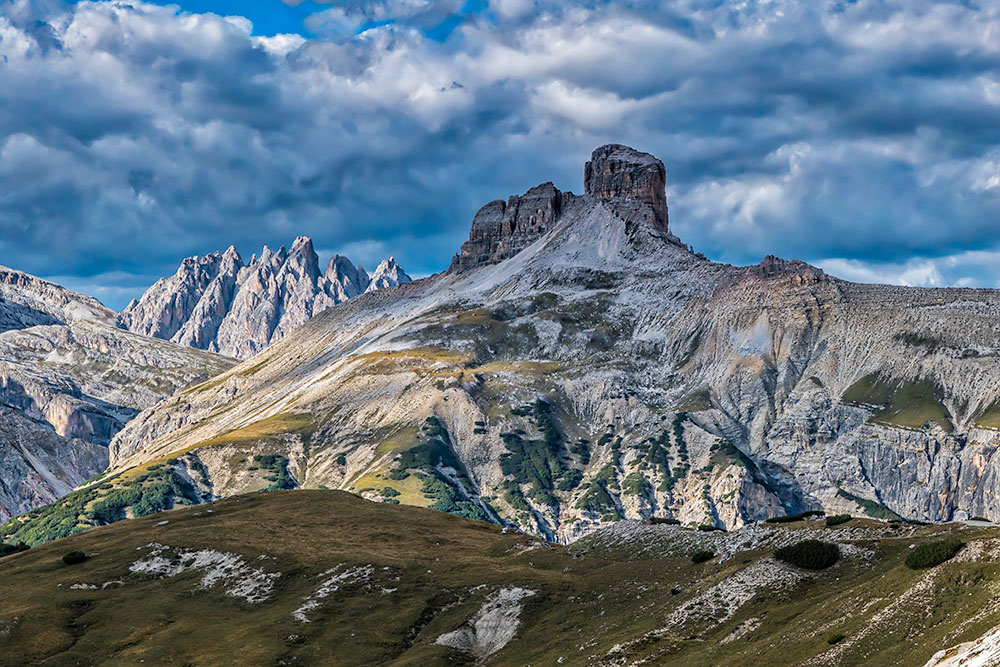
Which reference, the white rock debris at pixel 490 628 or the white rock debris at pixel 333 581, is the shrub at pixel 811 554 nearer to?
the white rock debris at pixel 490 628

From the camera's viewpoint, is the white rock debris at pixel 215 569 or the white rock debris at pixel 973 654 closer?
the white rock debris at pixel 973 654

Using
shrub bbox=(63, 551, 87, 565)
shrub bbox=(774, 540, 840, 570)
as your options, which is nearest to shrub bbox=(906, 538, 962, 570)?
shrub bbox=(774, 540, 840, 570)

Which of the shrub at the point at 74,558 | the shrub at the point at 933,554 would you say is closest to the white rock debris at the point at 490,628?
the shrub at the point at 933,554

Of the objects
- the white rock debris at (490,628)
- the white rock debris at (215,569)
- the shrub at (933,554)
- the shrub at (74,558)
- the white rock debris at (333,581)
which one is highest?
the shrub at (74,558)

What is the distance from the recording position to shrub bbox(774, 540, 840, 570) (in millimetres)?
97000

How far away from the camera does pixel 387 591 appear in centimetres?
14012

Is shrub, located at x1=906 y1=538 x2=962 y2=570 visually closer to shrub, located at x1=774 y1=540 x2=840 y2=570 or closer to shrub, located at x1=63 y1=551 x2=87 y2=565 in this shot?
shrub, located at x1=774 y1=540 x2=840 y2=570

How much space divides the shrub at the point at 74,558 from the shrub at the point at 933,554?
135 metres

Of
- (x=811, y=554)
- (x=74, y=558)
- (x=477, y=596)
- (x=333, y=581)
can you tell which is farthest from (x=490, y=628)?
(x=74, y=558)

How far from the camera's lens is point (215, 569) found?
520 ft

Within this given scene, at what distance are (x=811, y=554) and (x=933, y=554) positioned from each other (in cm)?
1772

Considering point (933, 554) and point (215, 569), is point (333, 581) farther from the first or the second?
point (933, 554)

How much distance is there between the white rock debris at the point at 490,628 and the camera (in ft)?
384

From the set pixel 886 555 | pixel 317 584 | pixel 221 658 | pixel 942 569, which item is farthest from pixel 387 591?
pixel 942 569
